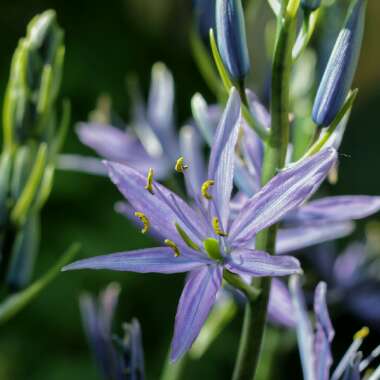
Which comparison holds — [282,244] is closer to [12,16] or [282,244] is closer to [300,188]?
[300,188]

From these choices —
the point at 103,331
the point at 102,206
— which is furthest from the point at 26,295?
the point at 102,206

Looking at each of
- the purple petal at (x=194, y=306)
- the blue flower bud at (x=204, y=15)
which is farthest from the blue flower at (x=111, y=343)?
the blue flower bud at (x=204, y=15)

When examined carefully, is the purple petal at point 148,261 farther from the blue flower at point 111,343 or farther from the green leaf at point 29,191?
the green leaf at point 29,191

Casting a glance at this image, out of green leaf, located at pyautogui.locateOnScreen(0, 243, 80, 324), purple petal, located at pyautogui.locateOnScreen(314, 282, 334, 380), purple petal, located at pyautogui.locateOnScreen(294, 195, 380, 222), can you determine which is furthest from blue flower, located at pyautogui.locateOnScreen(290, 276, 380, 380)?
green leaf, located at pyautogui.locateOnScreen(0, 243, 80, 324)

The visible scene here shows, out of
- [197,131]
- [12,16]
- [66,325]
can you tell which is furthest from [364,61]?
[197,131]

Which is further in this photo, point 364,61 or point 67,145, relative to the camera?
point 364,61

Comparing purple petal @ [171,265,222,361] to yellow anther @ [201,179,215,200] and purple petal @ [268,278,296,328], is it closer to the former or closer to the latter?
yellow anther @ [201,179,215,200]
